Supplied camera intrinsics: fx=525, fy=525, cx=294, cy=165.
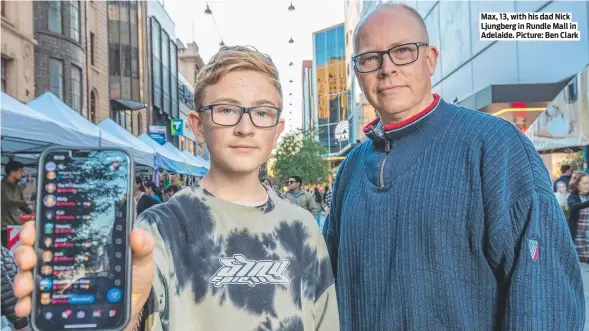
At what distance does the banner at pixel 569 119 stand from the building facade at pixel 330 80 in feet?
197

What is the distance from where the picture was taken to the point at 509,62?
14594 mm

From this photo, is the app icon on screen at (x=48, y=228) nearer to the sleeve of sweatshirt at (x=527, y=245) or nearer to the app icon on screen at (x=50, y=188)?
the app icon on screen at (x=50, y=188)

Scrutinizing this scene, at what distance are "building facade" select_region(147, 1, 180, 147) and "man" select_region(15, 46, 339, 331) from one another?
121 feet

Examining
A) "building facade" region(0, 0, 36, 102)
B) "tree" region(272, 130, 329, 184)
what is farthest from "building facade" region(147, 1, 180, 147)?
"building facade" region(0, 0, 36, 102)

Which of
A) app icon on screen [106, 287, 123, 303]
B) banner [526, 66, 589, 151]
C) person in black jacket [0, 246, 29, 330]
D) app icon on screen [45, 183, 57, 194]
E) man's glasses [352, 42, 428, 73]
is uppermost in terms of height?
banner [526, 66, 589, 151]

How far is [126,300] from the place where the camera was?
119 cm

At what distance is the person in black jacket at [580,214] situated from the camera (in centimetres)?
717

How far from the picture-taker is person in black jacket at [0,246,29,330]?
3.94 metres

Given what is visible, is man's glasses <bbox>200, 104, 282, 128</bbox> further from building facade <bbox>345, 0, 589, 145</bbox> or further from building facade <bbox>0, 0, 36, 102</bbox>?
building facade <bbox>0, 0, 36, 102</bbox>

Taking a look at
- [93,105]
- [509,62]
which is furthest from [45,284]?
[93,105]

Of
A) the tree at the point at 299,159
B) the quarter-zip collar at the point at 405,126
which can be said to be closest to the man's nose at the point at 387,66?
the quarter-zip collar at the point at 405,126

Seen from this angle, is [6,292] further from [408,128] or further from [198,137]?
[408,128]

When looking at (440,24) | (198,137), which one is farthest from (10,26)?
(198,137)

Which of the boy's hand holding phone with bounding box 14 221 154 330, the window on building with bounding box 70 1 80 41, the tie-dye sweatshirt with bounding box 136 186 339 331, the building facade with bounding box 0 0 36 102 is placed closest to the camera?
the boy's hand holding phone with bounding box 14 221 154 330
